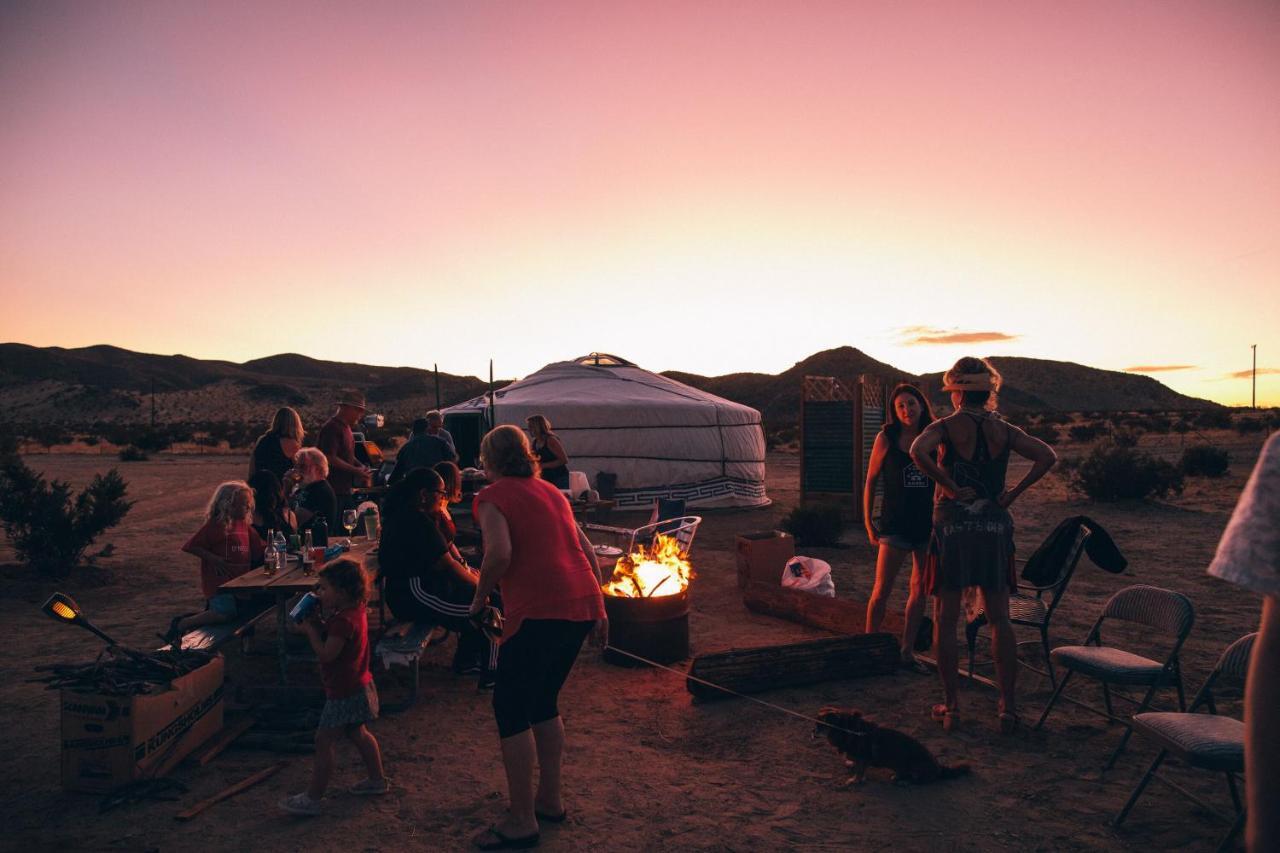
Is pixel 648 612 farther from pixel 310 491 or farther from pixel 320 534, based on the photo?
pixel 310 491

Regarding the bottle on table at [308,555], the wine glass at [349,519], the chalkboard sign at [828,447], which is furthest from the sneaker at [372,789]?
the chalkboard sign at [828,447]

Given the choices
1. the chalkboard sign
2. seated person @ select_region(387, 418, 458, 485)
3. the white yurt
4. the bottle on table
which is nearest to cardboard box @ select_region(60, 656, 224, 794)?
the bottle on table

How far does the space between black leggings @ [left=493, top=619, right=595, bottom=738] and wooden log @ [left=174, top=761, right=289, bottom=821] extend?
167 centimetres

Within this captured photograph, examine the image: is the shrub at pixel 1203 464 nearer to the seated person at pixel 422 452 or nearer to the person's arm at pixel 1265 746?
the seated person at pixel 422 452

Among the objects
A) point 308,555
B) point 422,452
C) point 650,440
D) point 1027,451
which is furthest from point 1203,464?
point 308,555

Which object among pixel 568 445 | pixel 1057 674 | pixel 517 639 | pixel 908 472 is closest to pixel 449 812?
pixel 517 639

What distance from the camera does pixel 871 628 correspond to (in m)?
5.92

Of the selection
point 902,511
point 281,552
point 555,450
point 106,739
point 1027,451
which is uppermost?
point 1027,451

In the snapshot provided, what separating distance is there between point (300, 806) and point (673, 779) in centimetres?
186

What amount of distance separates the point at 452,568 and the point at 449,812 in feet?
5.58

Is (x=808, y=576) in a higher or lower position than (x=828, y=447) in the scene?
lower

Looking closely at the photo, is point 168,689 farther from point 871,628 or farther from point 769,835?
point 871,628

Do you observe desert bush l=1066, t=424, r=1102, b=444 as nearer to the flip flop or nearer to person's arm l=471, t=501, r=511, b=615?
the flip flop

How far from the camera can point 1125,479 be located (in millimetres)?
14609
